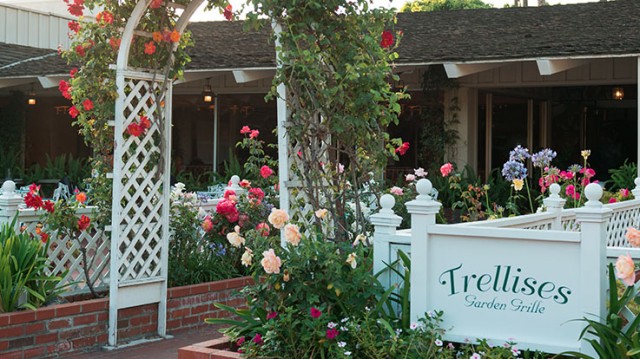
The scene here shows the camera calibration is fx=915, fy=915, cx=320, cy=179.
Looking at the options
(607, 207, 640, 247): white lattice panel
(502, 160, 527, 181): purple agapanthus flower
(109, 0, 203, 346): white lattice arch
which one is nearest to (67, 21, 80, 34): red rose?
(109, 0, 203, 346): white lattice arch

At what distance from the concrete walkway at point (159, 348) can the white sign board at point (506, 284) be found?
247cm

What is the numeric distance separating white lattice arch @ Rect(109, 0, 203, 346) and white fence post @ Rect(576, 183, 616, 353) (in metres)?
3.75

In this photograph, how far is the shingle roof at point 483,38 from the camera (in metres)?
13.4

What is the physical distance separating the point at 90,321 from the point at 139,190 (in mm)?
1076

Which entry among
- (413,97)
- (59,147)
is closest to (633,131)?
(413,97)

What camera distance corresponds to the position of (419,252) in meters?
5.09

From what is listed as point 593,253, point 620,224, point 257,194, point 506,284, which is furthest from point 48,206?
point 620,224

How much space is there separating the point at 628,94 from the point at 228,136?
26.8 ft

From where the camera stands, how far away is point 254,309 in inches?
211

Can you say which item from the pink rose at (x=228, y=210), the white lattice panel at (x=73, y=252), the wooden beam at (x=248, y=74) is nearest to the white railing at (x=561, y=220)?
the pink rose at (x=228, y=210)

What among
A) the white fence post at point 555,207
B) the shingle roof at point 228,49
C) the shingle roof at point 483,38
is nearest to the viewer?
the white fence post at point 555,207

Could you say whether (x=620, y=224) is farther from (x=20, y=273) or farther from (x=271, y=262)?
(x=20, y=273)

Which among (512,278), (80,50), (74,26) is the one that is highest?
(74,26)

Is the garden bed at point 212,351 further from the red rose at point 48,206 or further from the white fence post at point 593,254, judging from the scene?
the red rose at point 48,206
